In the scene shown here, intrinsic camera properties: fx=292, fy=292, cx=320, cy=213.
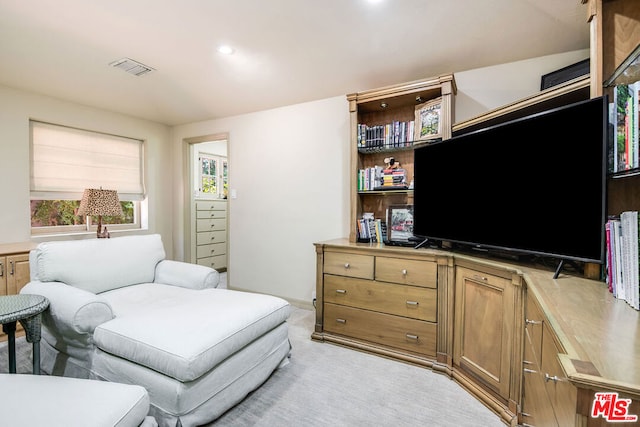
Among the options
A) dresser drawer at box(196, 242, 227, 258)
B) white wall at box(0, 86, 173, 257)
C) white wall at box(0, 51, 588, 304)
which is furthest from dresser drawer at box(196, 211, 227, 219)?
white wall at box(0, 86, 173, 257)

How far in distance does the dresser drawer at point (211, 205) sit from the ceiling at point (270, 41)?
1.98 meters

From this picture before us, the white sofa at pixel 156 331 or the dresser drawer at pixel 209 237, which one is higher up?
the dresser drawer at pixel 209 237

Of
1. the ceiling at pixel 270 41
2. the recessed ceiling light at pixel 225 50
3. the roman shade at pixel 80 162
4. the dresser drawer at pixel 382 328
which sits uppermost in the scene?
the recessed ceiling light at pixel 225 50

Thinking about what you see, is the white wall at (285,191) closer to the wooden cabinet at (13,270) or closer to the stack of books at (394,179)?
the stack of books at (394,179)

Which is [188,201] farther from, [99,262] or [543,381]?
[543,381]

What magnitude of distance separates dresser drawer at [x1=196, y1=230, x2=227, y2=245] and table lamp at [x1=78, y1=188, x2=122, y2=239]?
1.37m

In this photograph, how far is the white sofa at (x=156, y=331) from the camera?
4.59ft

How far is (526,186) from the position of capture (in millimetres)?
1608

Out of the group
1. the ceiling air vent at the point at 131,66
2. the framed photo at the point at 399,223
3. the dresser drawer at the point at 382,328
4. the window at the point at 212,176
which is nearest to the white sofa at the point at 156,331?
the dresser drawer at the point at 382,328

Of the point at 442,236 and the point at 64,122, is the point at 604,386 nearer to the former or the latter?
the point at 442,236

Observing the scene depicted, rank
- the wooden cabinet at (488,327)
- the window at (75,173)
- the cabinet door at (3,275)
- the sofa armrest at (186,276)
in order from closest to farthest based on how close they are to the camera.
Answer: the wooden cabinet at (488,327), the sofa armrest at (186,276), the cabinet door at (3,275), the window at (75,173)

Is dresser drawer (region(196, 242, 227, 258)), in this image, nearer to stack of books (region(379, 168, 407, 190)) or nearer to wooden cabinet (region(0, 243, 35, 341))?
wooden cabinet (region(0, 243, 35, 341))

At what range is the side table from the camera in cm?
145

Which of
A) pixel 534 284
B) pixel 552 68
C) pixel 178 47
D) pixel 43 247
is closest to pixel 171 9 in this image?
pixel 178 47
